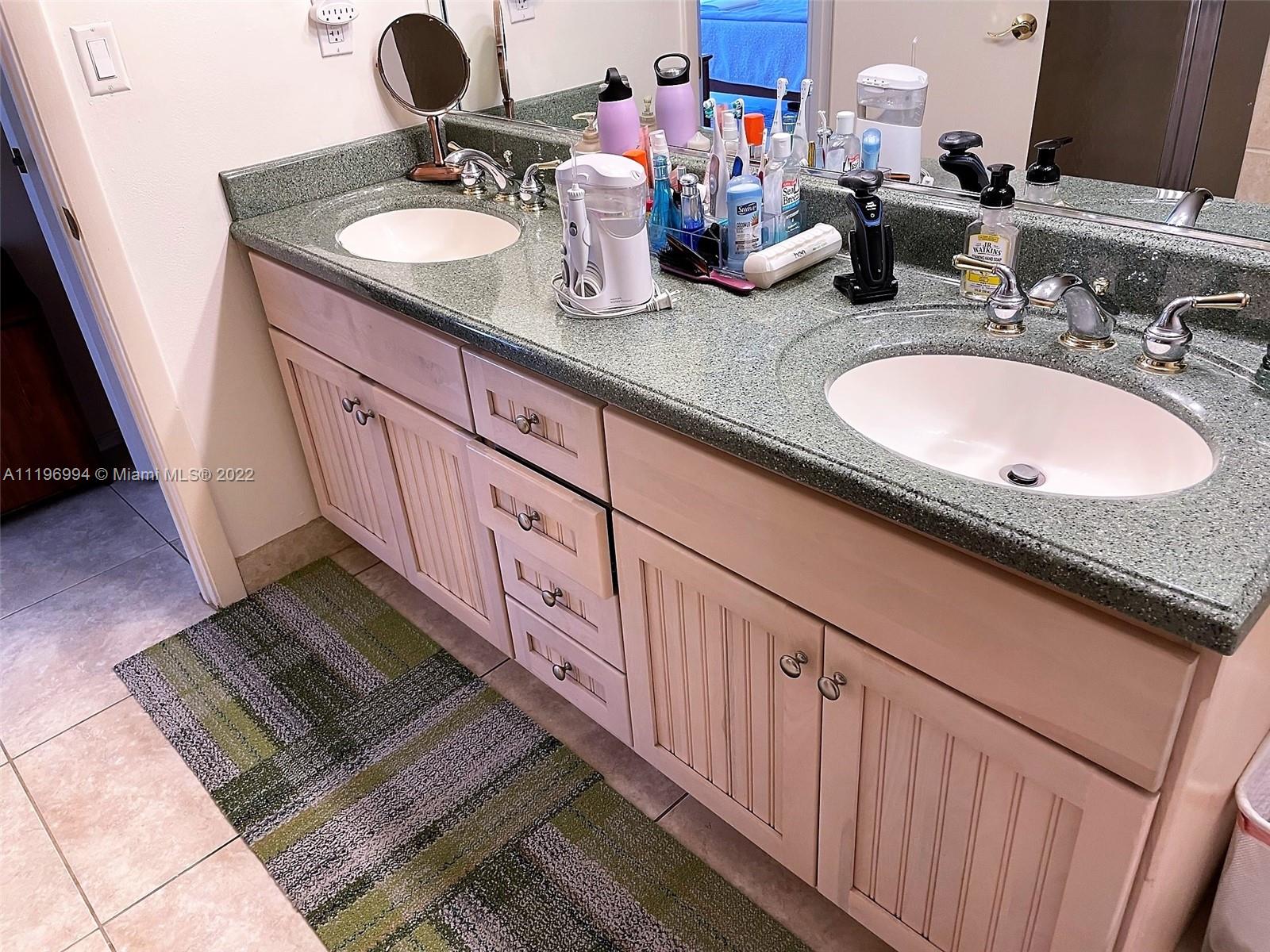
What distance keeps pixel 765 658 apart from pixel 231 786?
1113 millimetres

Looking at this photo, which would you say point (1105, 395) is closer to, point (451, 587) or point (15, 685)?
point (451, 587)

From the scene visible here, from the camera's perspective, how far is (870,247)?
129 cm

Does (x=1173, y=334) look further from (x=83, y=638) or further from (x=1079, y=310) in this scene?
(x=83, y=638)

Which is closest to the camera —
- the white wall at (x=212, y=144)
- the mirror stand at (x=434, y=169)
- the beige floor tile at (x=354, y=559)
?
the white wall at (x=212, y=144)

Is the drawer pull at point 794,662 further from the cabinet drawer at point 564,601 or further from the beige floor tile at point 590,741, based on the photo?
the beige floor tile at point 590,741

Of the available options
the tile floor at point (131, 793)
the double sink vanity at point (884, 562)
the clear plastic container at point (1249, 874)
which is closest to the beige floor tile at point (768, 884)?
the tile floor at point (131, 793)

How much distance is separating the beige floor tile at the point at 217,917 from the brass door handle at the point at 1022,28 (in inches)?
63.3

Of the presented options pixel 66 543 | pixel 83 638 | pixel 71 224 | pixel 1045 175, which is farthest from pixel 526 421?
pixel 66 543

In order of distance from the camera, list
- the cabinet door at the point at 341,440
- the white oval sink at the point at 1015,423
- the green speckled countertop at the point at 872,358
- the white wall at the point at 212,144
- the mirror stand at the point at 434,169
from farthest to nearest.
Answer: the mirror stand at the point at 434,169
the cabinet door at the point at 341,440
the white wall at the point at 212,144
the white oval sink at the point at 1015,423
the green speckled countertop at the point at 872,358

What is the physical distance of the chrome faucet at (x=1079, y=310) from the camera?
114 cm

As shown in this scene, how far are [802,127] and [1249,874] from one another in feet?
3.85

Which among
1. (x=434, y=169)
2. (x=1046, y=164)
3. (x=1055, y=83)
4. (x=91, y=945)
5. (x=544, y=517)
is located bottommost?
(x=91, y=945)

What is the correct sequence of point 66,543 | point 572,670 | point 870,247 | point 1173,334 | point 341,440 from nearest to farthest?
1. point 1173,334
2. point 870,247
3. point 572,670
4. point 341,440
5. point 66,543

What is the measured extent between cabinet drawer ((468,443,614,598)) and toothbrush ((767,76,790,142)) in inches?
25.9
